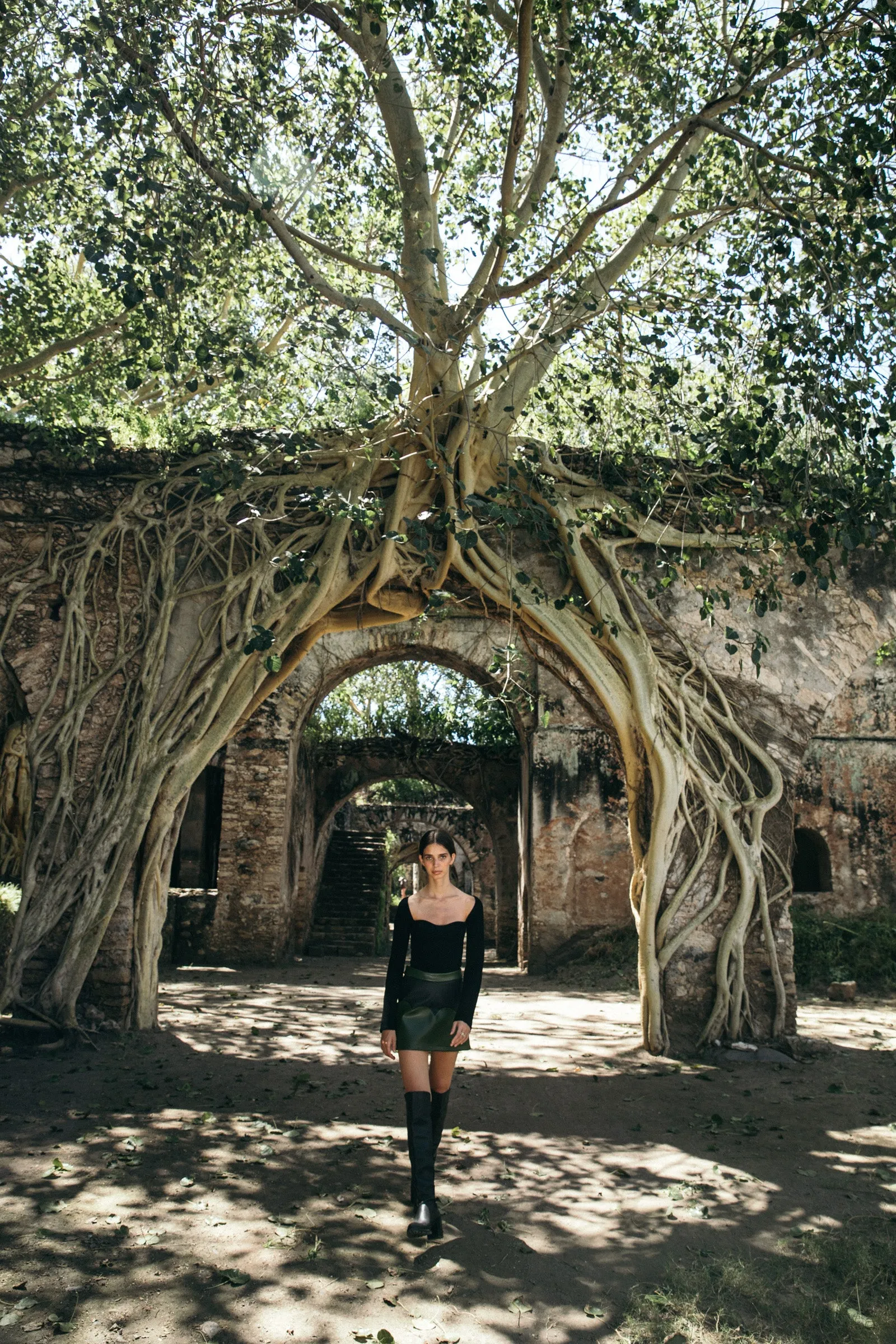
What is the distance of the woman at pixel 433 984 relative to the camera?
309 centimetres

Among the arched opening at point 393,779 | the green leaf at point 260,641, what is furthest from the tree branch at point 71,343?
the arched opening at point 393,779

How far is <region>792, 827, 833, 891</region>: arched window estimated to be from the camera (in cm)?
1244

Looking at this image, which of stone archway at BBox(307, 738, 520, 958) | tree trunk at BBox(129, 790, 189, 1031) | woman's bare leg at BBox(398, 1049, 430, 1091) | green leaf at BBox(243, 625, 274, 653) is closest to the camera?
woman's bare leg at BBox(398, 1049, 430, 1091)

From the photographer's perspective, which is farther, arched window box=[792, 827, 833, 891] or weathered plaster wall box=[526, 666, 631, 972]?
arched window box=[792, 827, 833, 891]

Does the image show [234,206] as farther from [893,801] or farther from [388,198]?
[893,801]

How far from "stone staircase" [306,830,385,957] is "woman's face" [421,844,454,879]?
11086mm

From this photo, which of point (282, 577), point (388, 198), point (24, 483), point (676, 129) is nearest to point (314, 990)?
point (282, 577)

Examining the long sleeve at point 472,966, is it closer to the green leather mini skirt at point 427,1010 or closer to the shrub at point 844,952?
the green leather mini skirt at point 427,1010

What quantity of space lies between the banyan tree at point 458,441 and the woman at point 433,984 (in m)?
2.04

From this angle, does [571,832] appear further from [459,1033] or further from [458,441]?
[459,1033]

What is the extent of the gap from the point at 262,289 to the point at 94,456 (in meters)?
1.78

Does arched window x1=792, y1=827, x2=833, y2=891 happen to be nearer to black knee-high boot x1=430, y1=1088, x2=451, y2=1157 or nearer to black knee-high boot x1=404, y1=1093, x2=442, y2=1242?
black knee-high boot x1=430, y1=1088, x2=451, y2=1157

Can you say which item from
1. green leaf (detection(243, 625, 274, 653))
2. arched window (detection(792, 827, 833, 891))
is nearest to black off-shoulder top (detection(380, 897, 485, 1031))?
green leaf (detection(243, 625, 274, 653))

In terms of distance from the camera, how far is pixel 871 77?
170 inches
